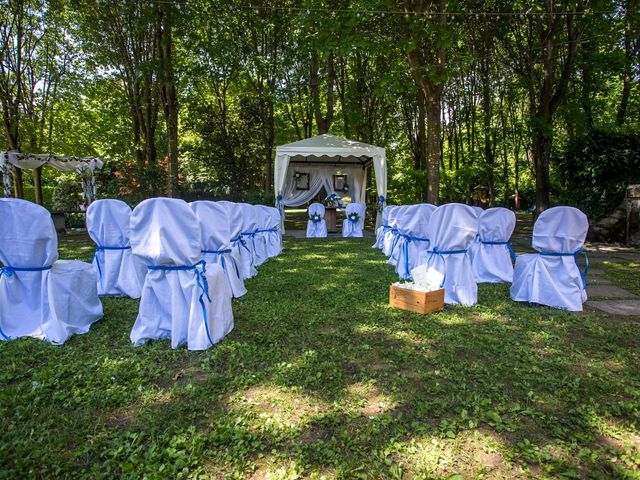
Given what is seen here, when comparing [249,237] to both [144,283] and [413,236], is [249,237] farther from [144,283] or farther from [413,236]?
[144,283]

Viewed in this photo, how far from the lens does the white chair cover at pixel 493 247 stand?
597cm

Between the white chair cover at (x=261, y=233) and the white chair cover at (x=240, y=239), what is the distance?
0.69 metres

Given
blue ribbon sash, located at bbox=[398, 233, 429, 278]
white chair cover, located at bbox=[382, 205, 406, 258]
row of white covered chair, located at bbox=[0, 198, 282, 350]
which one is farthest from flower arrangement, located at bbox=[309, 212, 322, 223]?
row of white covered chair, located at bbox=[0, 198, 282, 350]

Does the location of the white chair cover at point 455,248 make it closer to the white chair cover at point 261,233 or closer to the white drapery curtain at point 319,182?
the white chair cover at point 261,233

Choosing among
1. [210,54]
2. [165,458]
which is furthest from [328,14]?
[165,458]

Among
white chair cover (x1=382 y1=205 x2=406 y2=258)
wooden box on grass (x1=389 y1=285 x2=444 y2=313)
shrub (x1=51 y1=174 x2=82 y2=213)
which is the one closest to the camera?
wooden box on grass (x1=389 y1=285 x2=444 y2=313)

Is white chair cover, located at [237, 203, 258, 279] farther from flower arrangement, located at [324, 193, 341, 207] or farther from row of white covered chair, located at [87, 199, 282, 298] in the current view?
flower arrangement, located at [324, 193, 341, 207]

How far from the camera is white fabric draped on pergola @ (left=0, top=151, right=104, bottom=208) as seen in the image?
12.5 metres

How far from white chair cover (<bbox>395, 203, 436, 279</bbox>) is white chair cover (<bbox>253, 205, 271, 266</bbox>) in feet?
8.76

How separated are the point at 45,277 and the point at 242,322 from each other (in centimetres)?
190

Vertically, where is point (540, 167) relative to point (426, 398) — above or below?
above

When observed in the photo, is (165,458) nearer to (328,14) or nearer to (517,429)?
(517,429)

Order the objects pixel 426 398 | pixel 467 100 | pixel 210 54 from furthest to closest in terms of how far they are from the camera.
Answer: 1. pixel 467 100
2. pixel 210 54
3. pixel 426 398

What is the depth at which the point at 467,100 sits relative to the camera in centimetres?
2094
